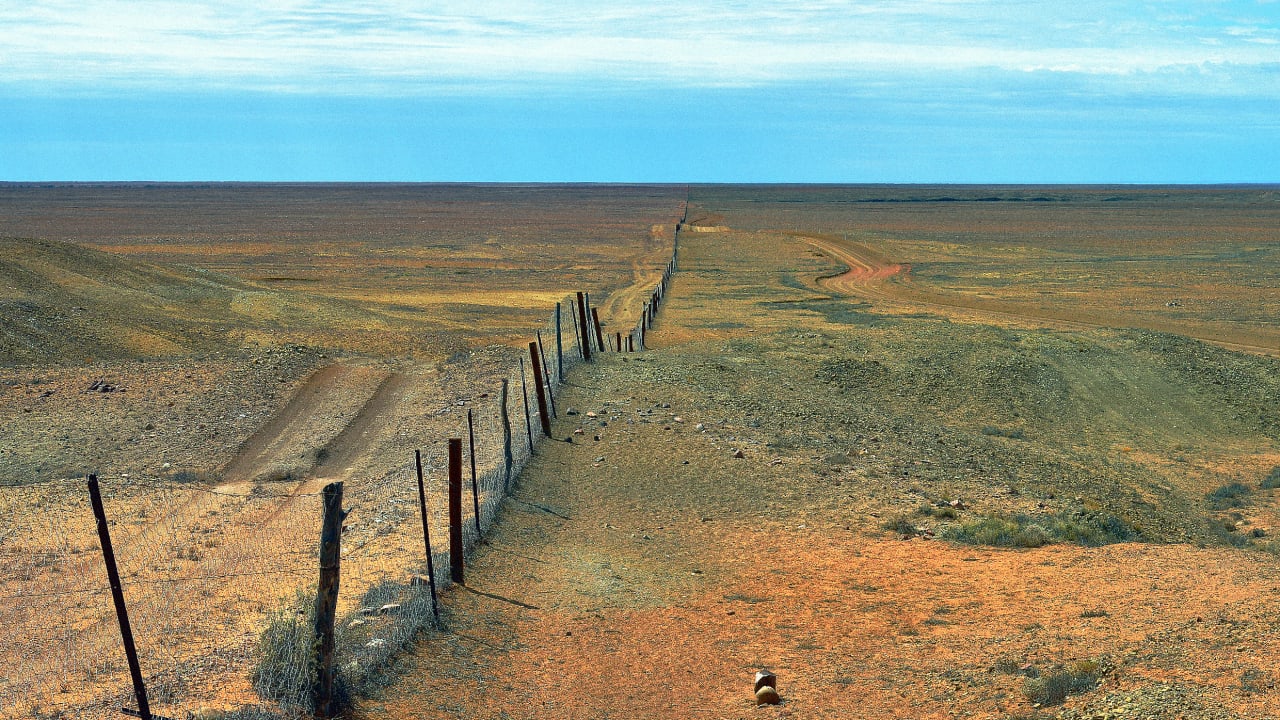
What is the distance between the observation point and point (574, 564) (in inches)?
497

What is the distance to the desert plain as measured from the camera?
30.1 ft

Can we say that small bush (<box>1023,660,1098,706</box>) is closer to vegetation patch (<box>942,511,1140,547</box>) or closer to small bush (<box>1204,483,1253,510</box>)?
vegetation patch (<box>942,511,1140,547</box>)

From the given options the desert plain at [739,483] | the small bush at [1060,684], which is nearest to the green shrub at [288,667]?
the desert plain at [739,483]

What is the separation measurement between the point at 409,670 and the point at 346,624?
3.05 feet

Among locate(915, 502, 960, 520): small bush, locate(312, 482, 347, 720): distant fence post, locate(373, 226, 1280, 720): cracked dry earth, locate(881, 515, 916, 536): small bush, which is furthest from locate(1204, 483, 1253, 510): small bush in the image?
locate(312, 482, 347, 720): distant fence post

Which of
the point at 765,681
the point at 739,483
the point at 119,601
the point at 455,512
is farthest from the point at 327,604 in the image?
the point at 739,483

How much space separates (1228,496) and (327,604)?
17.4m

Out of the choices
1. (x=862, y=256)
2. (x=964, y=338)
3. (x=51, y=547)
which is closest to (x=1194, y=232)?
(x=862, y=256)

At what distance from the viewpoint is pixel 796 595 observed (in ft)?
38.8

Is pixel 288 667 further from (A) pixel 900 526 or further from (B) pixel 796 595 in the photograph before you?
(A) pixel 900 526

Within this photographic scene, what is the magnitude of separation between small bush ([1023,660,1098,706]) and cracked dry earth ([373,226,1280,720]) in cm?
9

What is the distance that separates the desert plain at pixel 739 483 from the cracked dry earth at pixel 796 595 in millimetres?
44

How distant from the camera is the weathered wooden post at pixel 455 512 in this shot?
1099cm

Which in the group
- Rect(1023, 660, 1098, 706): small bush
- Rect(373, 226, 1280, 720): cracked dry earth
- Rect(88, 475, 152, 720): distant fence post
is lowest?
Rect(373, 226, 1280, 720): cracked dry earth
